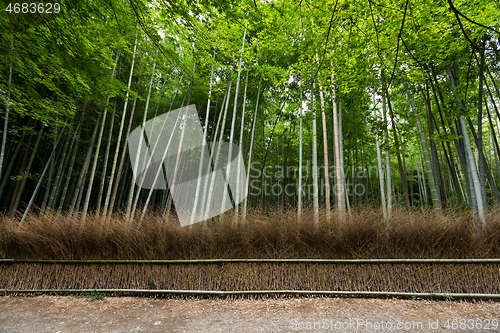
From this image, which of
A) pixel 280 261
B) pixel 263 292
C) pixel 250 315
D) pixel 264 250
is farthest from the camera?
pixel 264 250

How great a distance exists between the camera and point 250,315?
6.79 ft

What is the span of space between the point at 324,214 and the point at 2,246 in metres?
4.36

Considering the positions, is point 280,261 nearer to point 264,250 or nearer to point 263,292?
point 264,250

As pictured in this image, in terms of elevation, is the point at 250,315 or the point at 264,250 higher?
the point at 264,250

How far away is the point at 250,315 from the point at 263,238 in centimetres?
82

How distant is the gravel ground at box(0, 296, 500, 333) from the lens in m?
1.86

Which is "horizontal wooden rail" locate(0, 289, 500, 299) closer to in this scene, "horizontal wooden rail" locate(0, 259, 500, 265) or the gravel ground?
the gravel ground

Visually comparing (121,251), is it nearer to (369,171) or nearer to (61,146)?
(61,146)

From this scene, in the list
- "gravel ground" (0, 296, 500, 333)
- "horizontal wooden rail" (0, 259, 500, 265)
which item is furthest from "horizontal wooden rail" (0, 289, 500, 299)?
"horizontal wooden rail" (0, 259, 500, 265)

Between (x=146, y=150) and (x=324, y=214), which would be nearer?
(x=324, y=214)

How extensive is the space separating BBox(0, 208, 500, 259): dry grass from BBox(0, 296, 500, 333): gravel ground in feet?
1.60

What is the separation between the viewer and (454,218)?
8.53ft

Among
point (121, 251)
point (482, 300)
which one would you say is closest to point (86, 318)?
point (121, 251)

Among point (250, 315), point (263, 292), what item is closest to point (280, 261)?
point (263, 292)
